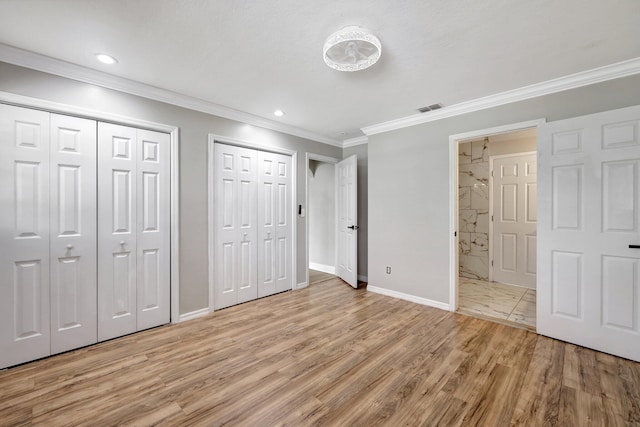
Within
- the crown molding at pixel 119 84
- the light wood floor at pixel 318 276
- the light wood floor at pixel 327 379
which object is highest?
the crown molding at pixel 119 84

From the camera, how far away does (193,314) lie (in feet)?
10.5

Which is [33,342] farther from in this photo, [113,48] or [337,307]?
[337,307]

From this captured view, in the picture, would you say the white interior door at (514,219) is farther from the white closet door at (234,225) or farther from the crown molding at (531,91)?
the white closet door at (234,225)

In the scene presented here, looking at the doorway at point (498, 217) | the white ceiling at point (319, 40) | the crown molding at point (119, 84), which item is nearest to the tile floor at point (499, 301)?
the doorway at point (498, 217)

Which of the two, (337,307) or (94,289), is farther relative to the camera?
(337,307)

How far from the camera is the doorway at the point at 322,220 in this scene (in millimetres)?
5516

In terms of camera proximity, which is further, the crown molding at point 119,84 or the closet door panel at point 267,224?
the closet door panel at point 267,224

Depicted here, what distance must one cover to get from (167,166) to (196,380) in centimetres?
219

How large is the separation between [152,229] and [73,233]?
0.64 metres

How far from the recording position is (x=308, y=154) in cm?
453

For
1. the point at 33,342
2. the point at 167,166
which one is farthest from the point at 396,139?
the point at 33,342

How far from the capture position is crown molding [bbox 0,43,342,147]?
2213mm

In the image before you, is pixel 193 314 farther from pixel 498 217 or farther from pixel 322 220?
pixel 498 217

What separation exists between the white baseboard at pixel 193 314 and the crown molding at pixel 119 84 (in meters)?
2.42
